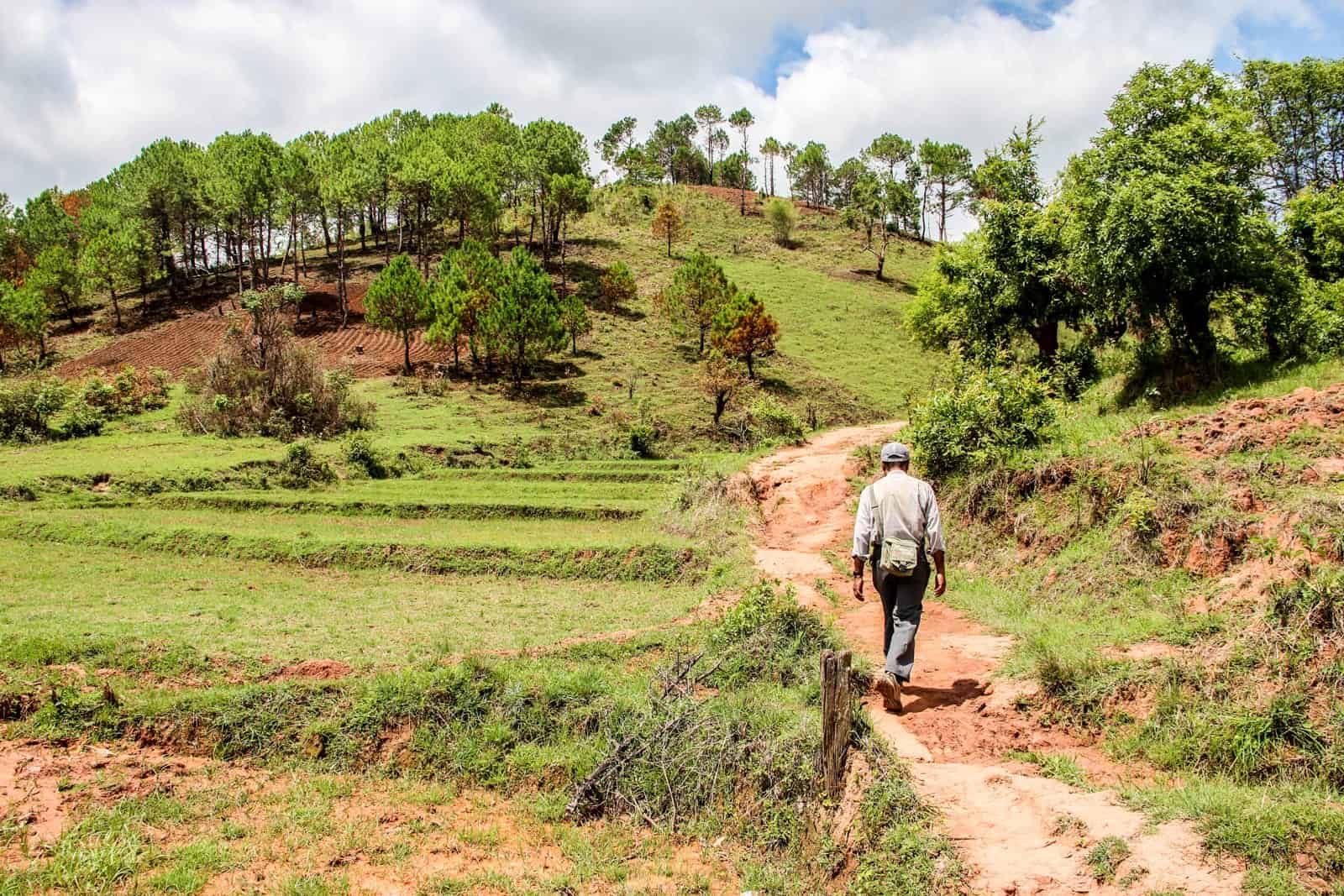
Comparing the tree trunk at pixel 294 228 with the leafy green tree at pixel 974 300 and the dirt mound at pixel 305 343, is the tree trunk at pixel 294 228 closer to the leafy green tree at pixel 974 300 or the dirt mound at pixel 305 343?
the dirt mound at pixel 305 343

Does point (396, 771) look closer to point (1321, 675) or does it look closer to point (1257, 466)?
point (1321, 675)

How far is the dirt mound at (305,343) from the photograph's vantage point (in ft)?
159

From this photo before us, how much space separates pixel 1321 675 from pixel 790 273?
67825 millimetres

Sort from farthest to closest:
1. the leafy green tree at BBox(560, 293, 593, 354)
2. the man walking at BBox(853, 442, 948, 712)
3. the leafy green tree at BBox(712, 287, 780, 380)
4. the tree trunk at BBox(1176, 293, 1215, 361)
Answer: the leafy green tree at BBox(560, 293, 593, 354) < the leafy green tree at BBox(712, 287, 780, 380) < the tree trunk at BBox(1176, 293, 1215, 361) < the man walking at BBox(853, 442, 948, 712)

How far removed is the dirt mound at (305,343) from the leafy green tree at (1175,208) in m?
38.5

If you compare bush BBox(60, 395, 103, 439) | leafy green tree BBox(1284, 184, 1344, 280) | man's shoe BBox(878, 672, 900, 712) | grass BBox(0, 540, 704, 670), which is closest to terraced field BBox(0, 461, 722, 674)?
grass BBox(0, 540, 704, 670)

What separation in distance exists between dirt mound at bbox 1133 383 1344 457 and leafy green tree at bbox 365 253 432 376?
41.7 m

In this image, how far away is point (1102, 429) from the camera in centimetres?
1466

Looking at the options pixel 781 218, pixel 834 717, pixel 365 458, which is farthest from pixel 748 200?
pixel 834 717

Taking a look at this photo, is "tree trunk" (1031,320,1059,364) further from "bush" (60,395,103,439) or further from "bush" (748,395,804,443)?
"bush" (60,395,103,439)

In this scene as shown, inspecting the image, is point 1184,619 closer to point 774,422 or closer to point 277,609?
point 277,609

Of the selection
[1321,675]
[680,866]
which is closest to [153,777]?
[680,866]

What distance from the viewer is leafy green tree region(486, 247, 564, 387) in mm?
42938

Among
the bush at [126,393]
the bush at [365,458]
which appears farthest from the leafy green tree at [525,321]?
the bush at [126,393]
